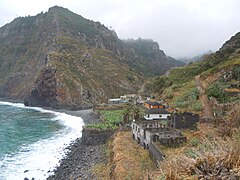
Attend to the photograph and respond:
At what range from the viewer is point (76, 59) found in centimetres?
15288

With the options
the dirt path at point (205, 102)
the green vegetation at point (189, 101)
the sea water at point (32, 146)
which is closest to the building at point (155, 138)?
the dirt path at point (205, 102)

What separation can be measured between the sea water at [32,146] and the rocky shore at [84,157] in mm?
1620

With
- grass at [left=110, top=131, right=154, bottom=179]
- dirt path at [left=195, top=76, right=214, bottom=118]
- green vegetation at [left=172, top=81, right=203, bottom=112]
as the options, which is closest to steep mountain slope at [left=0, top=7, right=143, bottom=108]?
green vegetation at [left=172, top=81, right=203, bottom=112]

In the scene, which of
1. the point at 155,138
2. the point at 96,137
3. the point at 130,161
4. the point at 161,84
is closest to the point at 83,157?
the point at 96,137

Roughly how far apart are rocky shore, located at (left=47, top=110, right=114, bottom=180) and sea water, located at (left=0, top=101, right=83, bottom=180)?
1620mm

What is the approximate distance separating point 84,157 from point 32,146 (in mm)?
15218

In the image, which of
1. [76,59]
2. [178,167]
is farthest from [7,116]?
[178,167]

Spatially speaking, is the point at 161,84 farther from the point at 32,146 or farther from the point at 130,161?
the point at 130,161

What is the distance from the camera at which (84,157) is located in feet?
136

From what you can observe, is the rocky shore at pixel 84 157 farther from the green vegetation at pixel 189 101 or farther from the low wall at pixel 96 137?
the green vegetation at pixel 189 101

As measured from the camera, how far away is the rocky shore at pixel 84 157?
111 feet

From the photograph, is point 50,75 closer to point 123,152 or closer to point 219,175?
point 123,152

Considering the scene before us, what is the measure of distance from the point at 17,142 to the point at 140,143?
30.3m

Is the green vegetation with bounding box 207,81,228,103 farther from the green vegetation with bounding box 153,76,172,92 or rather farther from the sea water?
the green vegetation with bounding box 153,76,172,92
